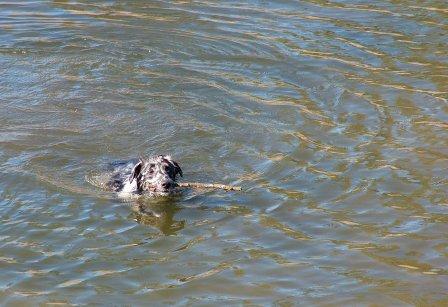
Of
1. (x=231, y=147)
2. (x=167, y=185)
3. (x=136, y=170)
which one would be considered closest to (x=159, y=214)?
(x=167, y=185)

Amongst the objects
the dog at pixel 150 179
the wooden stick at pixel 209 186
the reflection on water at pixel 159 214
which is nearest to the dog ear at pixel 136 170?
the dog at pixel 150 179

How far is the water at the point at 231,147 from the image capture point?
8.45 m

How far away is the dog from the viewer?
10500mm

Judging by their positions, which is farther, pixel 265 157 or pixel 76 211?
pixel 265 157

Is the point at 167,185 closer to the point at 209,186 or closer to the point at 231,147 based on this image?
the point at 209,186

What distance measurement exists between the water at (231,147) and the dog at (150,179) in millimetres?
248

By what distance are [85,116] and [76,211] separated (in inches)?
125

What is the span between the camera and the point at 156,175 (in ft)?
34.4

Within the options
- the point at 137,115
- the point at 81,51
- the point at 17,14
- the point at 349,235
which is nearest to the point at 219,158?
Result: the point at 137,115

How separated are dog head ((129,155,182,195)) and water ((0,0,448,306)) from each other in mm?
272

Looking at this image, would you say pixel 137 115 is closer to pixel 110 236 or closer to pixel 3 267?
pixel 110 236

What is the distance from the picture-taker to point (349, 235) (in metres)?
9.21

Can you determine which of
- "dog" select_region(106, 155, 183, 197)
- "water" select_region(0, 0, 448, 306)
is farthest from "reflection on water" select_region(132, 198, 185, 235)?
"dog" select_region(106, 155, 183, 197)

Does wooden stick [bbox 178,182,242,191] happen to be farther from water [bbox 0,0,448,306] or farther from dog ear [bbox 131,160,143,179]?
dog ear [bbox 131,160,143,179]
